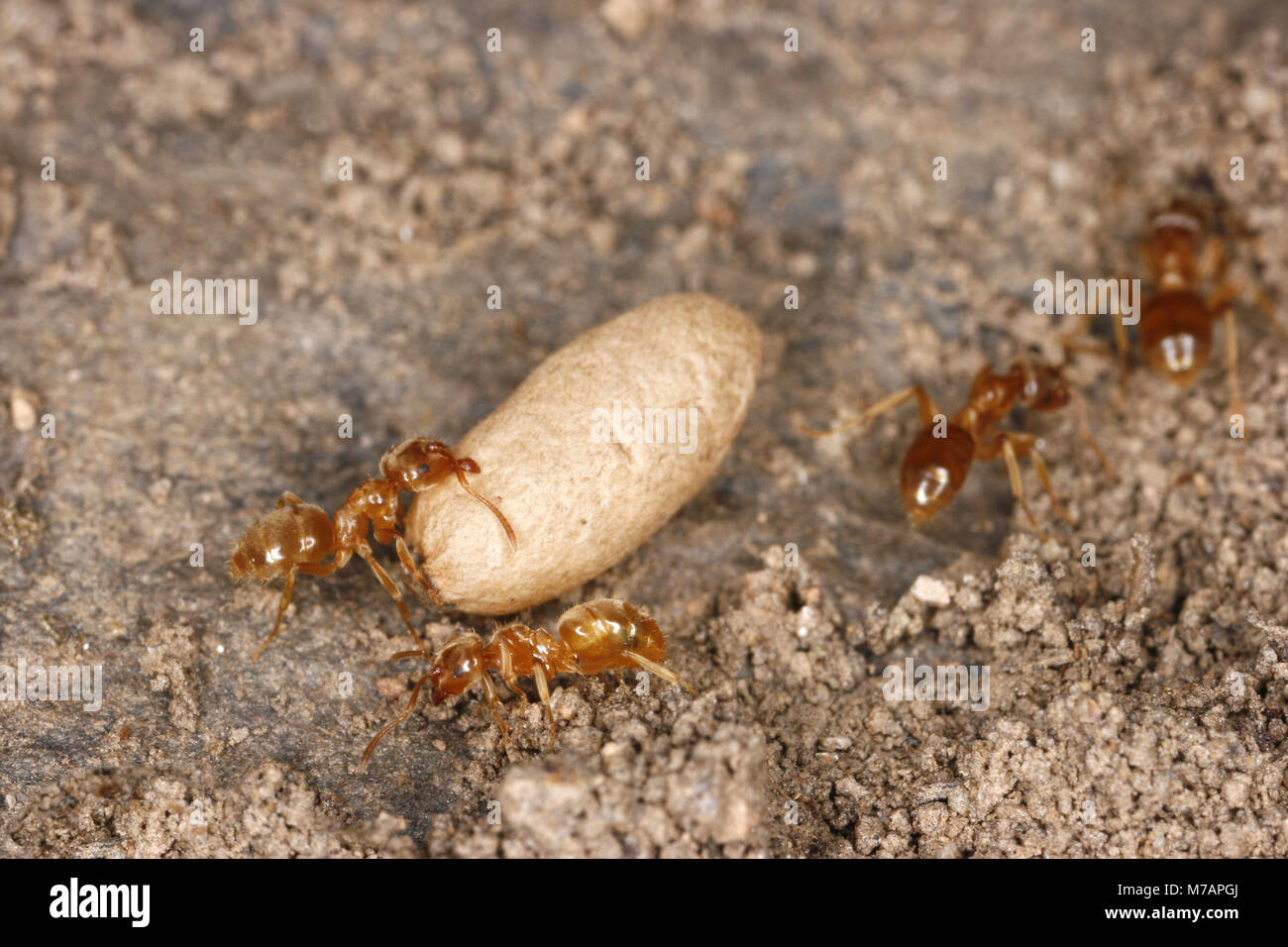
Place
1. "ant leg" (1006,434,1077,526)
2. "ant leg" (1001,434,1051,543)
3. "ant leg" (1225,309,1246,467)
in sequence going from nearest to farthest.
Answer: "ant leg" (1001,434,1051,543) → "ant leg" (1006,434,1077,526) → "ant leg" (1225,309,1246,467)

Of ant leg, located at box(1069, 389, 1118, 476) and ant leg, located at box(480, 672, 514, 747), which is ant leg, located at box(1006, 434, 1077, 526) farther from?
ant leg, located at box(480, 672, 514, 747)

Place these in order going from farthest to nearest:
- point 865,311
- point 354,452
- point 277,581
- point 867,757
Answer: point 865,311 < point 354,452 < point 277,581 < point 867,757

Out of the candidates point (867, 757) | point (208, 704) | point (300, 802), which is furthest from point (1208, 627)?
point (208, 704)

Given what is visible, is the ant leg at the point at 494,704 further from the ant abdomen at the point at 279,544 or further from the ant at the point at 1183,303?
the ant at the point at 1183,303

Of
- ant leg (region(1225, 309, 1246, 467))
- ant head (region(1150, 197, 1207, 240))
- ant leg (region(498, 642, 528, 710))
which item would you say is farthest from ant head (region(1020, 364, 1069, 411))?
ant leg (region(498, 642, 528, 710))

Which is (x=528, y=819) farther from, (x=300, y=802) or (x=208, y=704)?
(x=208, y=704)

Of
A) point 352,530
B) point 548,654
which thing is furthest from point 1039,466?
point 352,530

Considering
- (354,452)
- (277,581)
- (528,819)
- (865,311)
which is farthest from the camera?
(865,311)
